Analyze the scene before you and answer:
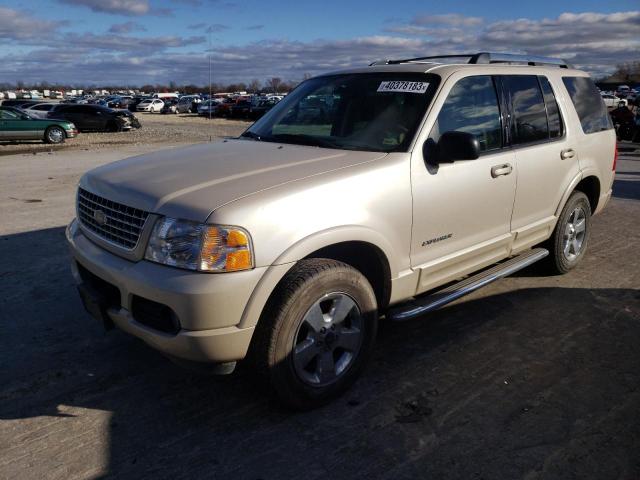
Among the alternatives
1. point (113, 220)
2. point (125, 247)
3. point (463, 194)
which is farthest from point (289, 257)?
point (463, 194)

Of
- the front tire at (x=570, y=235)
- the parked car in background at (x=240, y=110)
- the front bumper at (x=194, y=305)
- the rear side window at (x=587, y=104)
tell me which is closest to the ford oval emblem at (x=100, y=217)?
the front bumper at (x=194, y=305)

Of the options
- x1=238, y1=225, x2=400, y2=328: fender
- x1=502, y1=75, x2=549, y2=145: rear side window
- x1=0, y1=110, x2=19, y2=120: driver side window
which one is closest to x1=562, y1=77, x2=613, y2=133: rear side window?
x1=502, y1=75, x2=549, y2=145: rear side window

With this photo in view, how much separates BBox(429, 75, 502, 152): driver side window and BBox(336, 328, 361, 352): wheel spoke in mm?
1343

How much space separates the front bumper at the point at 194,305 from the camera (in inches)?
103

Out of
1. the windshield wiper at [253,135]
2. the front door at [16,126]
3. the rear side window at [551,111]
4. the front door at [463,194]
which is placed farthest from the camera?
the front door at [16,126]

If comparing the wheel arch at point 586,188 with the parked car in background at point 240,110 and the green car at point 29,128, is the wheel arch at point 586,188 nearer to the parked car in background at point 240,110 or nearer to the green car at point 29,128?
the green car at point 29,128

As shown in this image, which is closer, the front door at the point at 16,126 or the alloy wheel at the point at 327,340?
the alloy wheel at the point at 327,340

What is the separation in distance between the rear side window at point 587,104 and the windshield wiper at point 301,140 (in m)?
2.59

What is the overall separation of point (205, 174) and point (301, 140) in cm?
103

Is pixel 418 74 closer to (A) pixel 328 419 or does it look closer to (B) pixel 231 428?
(A) pixel 328 419

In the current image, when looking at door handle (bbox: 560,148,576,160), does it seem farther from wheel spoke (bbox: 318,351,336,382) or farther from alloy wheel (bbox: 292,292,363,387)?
wheel spoke (bbox: 318,351,336,382)

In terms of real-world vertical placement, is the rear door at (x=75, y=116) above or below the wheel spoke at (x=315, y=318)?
below

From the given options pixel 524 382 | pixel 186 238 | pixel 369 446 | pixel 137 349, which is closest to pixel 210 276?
pixel 186 238

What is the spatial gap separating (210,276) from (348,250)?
96 cm
